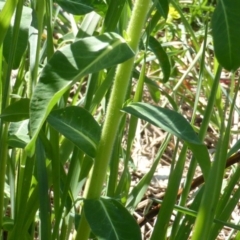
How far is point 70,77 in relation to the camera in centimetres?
67

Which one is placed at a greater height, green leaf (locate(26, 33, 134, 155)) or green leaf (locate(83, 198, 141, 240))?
green leaf (locate(26, 33, 134, 155))

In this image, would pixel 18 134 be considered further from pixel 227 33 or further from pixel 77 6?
pixel 227 33

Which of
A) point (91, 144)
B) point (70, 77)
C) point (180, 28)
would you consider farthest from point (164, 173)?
point (70, 77)

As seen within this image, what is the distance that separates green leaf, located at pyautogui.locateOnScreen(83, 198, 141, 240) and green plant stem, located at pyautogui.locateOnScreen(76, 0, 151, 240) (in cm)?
3

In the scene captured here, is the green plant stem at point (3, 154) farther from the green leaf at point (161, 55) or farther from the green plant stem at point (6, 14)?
the green leaf at point (161, 55)

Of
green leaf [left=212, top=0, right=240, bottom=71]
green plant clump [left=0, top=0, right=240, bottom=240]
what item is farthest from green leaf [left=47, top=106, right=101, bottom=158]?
green leaf [left=212, top=0, right=240, bottom=71]

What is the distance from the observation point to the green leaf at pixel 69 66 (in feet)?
2.11

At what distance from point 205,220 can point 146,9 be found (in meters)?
0.28

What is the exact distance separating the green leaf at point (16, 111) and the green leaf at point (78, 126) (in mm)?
42

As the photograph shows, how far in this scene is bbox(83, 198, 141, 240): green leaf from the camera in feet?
2.56

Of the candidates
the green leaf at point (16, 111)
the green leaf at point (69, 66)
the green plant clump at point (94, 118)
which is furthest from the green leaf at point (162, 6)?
the green leaf at point (16, 111)

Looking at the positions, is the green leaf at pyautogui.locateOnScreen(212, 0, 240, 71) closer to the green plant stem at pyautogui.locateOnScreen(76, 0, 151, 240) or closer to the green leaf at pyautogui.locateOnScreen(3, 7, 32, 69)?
the green plant stem at pyautogui.locateOnScreen(76, 0, 151, 240)

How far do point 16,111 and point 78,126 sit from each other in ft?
0.29

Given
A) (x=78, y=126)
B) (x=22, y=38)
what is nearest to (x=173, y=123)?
(x=78, y=126)
